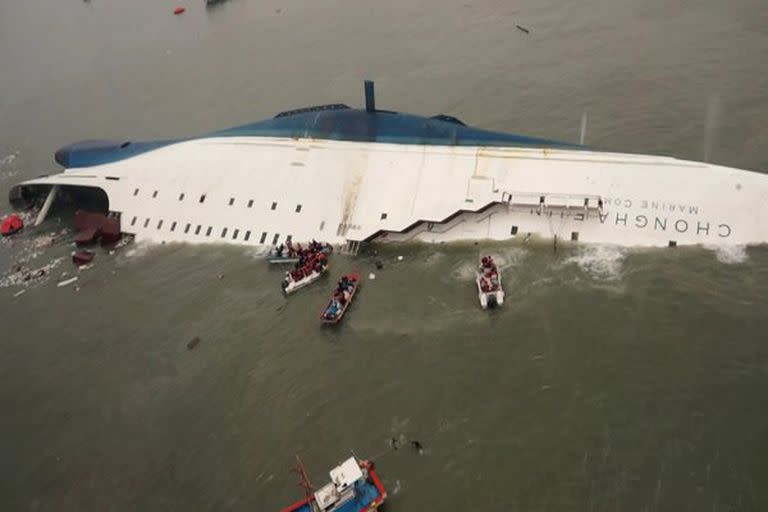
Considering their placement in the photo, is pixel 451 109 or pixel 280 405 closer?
pixel 280 405

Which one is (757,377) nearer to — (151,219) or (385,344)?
(385,344)

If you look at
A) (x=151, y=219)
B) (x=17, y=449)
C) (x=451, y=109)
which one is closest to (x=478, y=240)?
(x=451, y=109)

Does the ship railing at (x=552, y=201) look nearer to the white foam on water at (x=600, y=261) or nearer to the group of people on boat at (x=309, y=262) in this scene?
the white foam on water at (x=600, y=261)

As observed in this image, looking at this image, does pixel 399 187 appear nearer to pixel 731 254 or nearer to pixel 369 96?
pixel 369 96

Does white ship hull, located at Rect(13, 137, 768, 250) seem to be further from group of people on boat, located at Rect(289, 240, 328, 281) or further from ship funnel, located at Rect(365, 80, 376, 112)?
ship funnel, located at Rect(365, 80, 376, 112)

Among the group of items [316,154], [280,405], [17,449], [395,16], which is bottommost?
[17,449]
